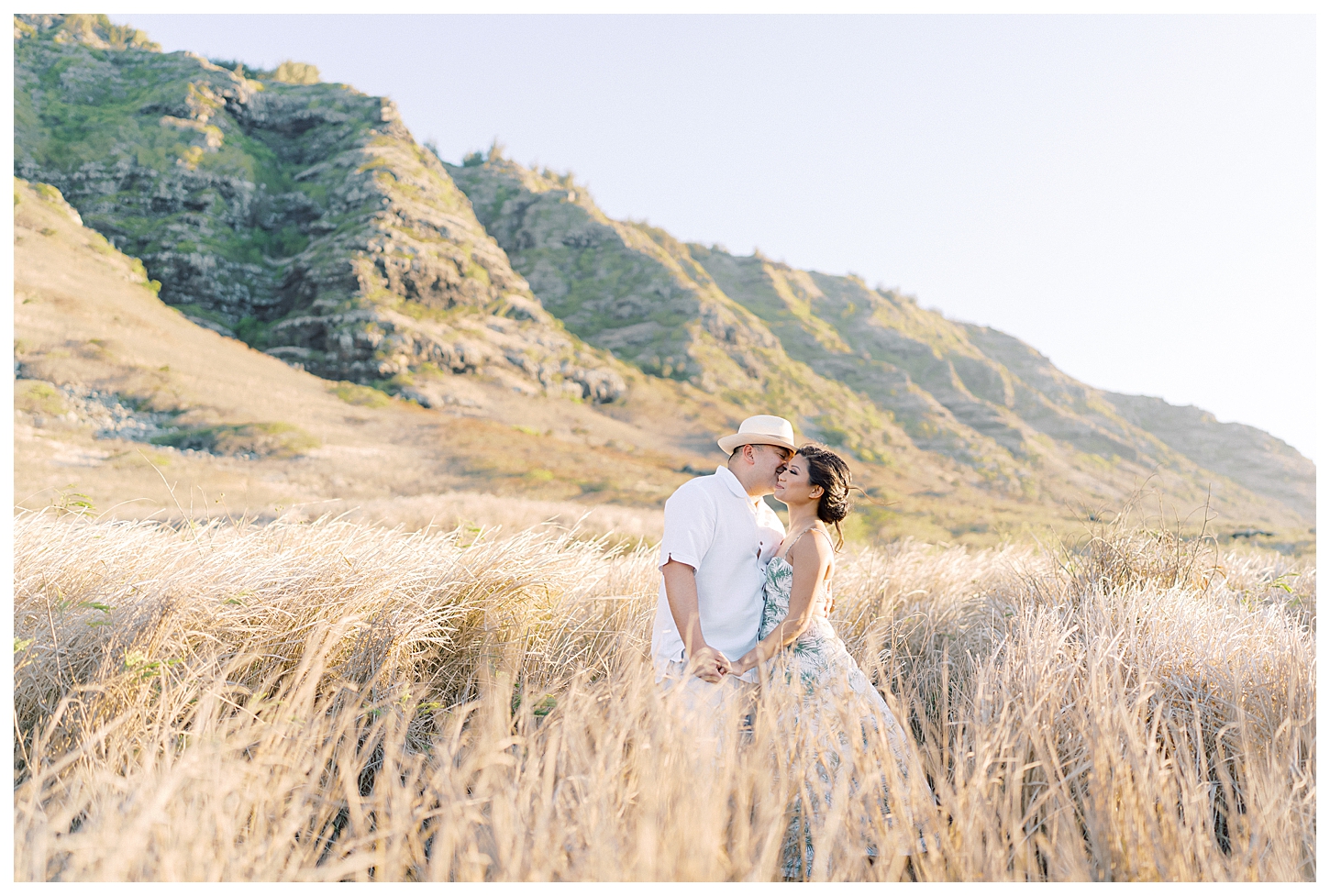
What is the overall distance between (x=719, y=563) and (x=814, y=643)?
527 millimetres

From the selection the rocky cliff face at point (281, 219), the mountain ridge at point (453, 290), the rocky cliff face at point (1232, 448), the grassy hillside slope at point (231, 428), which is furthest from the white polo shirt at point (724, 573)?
the rocky cliff face at point (1232, 448)

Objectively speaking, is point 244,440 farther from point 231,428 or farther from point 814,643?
point 814,643

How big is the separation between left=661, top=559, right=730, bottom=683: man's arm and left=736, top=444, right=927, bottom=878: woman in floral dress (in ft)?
0.46

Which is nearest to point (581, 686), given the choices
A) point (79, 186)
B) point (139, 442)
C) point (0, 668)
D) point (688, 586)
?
point (688, 586)

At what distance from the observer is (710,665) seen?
8.63 feet

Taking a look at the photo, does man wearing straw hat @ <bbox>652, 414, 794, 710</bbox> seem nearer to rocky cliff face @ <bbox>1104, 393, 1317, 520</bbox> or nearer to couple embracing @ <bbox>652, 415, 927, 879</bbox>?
couple embracing @ <bbox>652, 415, 927, 879</bbox>

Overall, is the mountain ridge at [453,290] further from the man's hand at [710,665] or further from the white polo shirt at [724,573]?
the man's hand at [710,665]

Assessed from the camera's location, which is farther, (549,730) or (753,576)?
(753,576)

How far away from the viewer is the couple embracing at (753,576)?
2.71 m

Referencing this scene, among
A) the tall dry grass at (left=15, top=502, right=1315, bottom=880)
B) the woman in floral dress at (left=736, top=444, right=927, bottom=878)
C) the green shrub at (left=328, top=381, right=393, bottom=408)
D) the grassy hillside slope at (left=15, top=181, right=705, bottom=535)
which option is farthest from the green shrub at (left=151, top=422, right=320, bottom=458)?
the woman in floral dress at (left=736, top=444, right=927, bottom=878)

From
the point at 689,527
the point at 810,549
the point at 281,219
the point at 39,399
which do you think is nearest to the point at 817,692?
the point at 810,549

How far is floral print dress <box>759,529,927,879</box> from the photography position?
2287 mm

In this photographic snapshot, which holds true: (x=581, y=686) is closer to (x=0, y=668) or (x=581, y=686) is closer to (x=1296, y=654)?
(x=0, y=668)

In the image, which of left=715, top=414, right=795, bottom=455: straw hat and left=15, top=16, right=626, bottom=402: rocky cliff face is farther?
left=15, top=16, right=626, bottom=402: rocky cliff face
